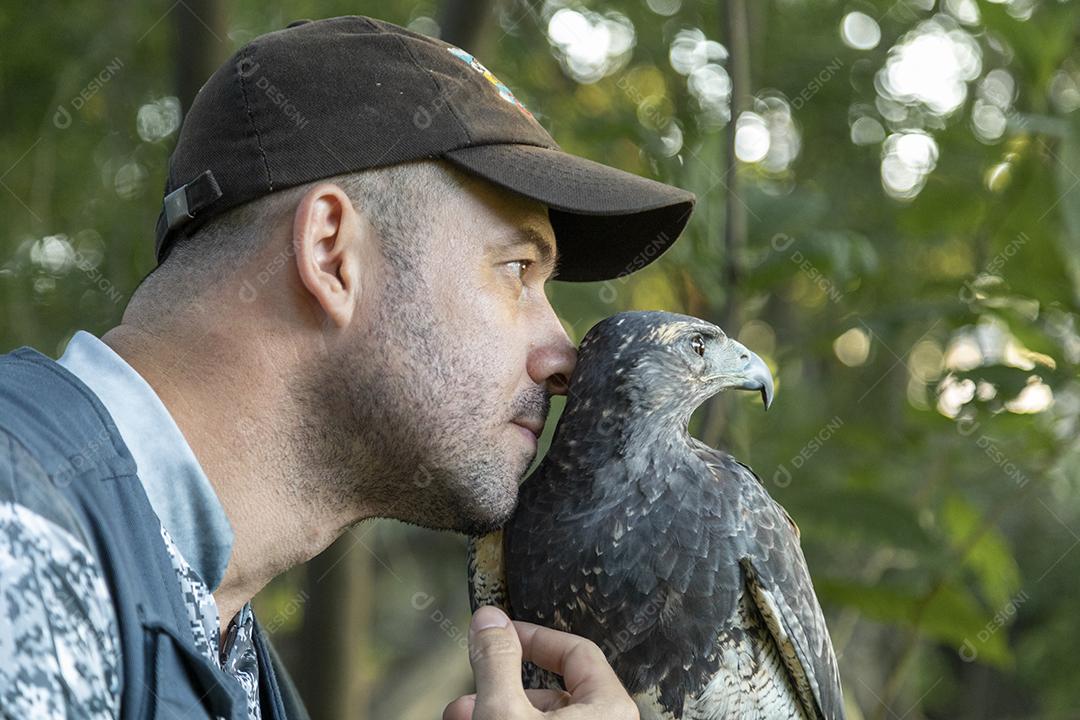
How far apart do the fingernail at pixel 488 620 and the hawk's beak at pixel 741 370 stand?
2.82 ft

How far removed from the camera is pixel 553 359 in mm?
2457

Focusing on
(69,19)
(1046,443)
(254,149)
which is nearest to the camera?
(254,149)

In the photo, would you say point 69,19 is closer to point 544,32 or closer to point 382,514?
point 544,32

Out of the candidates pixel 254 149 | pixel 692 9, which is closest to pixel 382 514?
pixel 254 149

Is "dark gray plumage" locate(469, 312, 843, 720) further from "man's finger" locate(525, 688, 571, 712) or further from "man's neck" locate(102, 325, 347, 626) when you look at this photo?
"man's neck" locate(102, 325, 347, 626)

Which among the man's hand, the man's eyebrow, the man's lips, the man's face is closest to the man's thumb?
the man's hand

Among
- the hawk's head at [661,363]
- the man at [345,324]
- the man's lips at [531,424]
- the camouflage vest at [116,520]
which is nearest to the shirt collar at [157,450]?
the man at [345,324]

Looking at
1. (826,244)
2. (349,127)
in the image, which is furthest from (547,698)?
(826,244)

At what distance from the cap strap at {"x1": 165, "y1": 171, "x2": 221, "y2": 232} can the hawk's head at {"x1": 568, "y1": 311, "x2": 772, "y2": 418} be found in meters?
0.91

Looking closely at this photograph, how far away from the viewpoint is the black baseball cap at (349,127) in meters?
2.15

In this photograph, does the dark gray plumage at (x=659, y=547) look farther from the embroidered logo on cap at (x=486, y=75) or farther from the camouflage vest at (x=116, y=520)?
the camouflage vest at (x=116, y=520)

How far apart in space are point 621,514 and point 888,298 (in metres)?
3.70

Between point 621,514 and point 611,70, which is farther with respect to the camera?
point 611,70

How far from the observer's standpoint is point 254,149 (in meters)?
2.15
